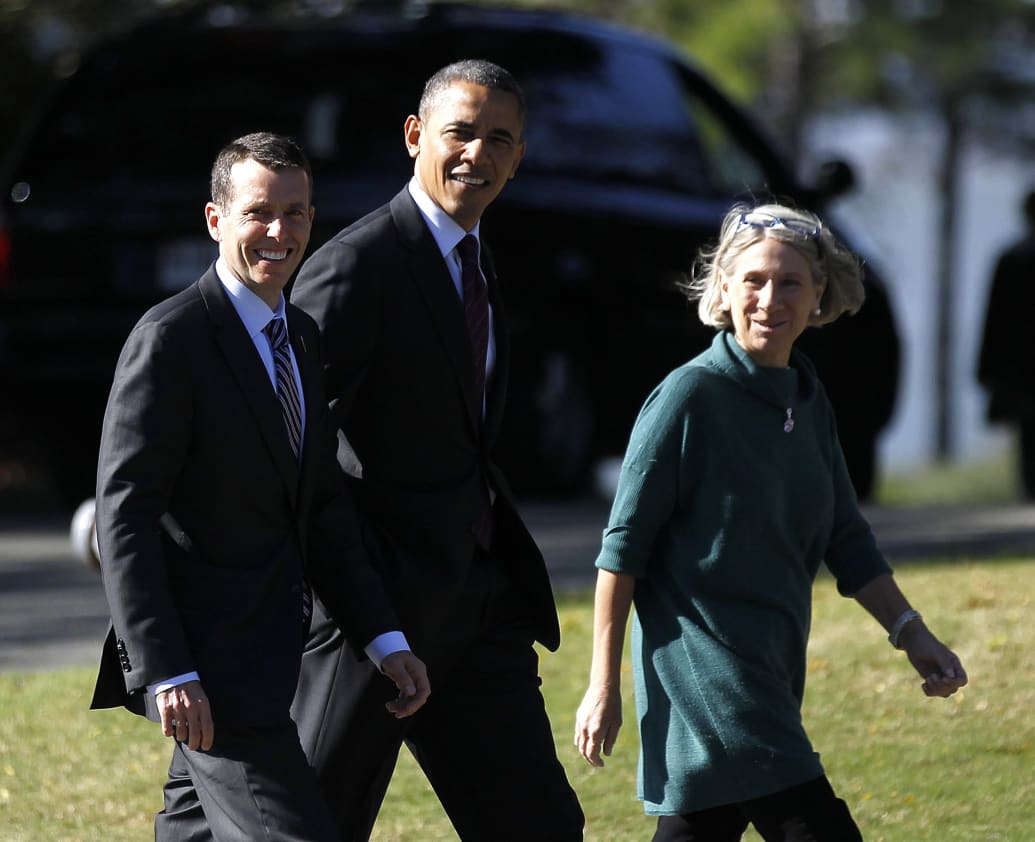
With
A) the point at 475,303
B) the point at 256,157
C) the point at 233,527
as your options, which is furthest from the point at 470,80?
the point at 233,527

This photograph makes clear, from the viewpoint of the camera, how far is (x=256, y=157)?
402cm

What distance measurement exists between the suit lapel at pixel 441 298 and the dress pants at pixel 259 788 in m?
0.80

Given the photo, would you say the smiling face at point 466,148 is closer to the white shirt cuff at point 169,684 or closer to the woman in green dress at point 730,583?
the woman in green dress at point 730,583

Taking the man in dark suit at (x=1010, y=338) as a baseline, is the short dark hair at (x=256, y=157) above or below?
above

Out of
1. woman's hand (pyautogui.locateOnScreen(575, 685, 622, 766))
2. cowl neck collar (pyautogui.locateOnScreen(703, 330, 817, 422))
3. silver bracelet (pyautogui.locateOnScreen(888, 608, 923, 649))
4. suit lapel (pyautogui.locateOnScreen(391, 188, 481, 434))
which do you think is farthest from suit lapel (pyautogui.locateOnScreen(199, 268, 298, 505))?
silver bracelet (pyautogui.locateOnScreen(888, 608, 923, 649))

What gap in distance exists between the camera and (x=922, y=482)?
30.0 m

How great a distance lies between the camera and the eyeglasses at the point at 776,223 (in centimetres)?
443

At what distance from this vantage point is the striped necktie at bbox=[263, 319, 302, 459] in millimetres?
3979

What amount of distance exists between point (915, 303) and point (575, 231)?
35.8m

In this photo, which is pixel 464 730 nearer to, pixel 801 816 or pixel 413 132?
pixel 801 816

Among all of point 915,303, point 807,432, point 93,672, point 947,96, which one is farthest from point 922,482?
point 807,432

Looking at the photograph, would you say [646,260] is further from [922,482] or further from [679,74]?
[922,482]

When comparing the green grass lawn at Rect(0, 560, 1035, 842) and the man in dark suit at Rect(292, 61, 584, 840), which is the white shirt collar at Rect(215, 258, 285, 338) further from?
the green grass lawn at Rect(0, 560, 1035, 842)

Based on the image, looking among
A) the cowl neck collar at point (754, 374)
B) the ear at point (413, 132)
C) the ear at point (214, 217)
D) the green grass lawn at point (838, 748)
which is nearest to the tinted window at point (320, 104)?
the green grass lawn at point (838, 748)
